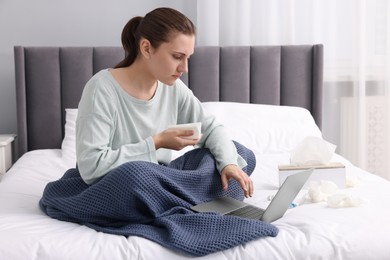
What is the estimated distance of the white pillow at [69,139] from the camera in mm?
2969

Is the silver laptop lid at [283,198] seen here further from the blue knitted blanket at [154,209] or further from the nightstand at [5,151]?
the nightstand at [5,151]

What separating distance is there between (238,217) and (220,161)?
1.23ft

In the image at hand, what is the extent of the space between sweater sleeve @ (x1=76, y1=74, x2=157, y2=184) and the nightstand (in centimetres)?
133

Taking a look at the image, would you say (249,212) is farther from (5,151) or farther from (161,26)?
(5,151)

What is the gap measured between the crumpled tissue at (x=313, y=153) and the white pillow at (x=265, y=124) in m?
0.72

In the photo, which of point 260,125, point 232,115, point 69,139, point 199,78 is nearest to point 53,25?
point 69,139

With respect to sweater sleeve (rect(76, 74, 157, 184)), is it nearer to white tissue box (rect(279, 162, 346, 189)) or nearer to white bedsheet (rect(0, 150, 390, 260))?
white bedsheet (rect(0, 150, 390, 260))

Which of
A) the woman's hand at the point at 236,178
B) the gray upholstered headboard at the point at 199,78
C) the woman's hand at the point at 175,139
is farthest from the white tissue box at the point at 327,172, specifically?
the gray upholstered headboard at the point at 199,78

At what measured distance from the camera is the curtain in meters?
3.55

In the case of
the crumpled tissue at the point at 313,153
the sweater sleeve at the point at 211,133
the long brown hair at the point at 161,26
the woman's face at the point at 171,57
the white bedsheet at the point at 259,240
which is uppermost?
the long brown hair at the point at 161,26

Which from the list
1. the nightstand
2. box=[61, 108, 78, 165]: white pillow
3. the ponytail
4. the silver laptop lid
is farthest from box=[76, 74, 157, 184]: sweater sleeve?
the nightstand

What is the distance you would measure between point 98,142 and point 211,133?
1.68 ft

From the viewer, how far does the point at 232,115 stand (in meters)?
3.22

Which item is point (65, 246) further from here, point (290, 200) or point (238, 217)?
point (290, 200)
